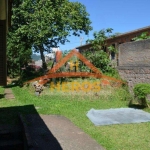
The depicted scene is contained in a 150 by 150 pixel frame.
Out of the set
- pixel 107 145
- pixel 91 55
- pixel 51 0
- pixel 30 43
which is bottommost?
pixel 107 145

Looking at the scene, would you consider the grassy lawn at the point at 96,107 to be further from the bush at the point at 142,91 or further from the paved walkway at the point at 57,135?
the bush at the point at 142,91

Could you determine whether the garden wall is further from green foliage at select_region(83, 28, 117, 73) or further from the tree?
the tree

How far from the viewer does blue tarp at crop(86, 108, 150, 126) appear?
Result: 24.1ft

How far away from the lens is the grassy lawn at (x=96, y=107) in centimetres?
564

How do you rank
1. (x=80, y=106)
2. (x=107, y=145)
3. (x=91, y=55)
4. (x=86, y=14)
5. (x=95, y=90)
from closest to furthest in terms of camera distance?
(x=107, y=145) → (x=80, y=106) → (x=95, y=90) → (x=91, y=55) → (x=86, y=14)

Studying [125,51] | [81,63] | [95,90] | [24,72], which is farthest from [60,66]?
[24,72]

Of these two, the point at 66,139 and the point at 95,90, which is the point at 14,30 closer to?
the point at 95,90

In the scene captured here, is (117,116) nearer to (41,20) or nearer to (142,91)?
(142,91)

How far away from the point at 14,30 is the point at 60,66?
440cm

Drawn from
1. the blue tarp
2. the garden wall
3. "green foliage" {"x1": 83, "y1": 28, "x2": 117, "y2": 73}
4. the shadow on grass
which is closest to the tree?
"green foliage" {"x1": 83, "y1": 28, "x2": 117, "y2": 73}

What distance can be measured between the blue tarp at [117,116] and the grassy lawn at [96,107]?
0.91 ft

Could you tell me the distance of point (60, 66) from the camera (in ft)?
46.0

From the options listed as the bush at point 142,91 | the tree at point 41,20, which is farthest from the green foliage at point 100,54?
the bush at point 142,91

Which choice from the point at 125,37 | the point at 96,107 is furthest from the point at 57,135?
the point at 125,37
